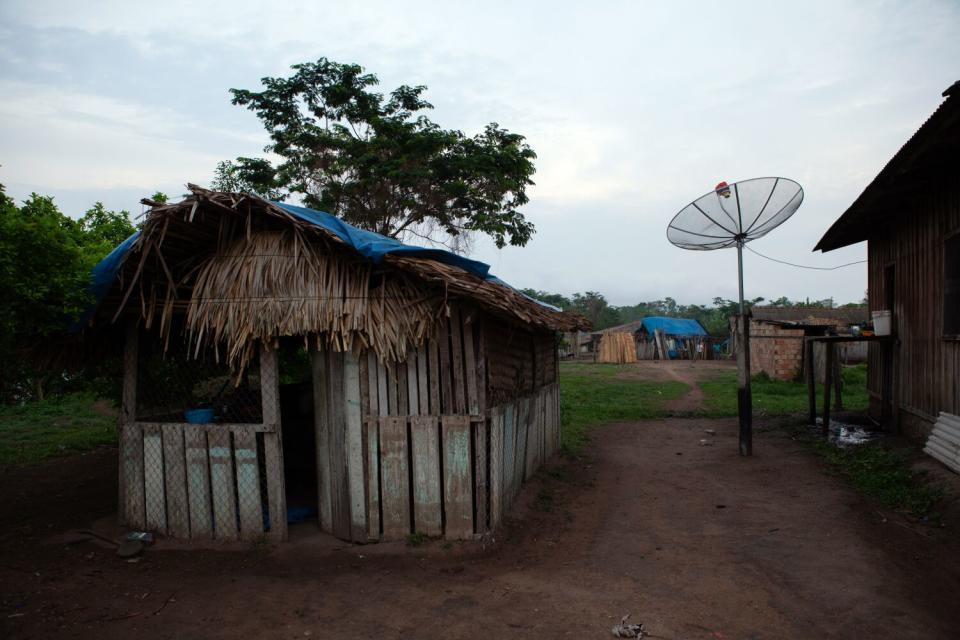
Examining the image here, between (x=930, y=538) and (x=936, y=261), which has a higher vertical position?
(x=936, y=261)

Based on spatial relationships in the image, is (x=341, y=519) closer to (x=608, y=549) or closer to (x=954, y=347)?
(x=608, y=549)

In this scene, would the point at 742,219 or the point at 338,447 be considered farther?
the point at 742,219

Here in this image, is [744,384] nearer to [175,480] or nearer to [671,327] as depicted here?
[175,480]

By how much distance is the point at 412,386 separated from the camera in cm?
596

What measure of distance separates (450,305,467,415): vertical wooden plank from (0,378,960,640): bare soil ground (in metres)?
1.33

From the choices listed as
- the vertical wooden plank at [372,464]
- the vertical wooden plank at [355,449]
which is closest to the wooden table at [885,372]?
the vertical wooden plank at [372,464]

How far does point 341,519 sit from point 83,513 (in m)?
3.48

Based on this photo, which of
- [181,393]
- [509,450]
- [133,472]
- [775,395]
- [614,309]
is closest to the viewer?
[133,472]

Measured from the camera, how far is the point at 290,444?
8.84 m

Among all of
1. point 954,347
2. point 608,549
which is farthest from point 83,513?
point 954,347

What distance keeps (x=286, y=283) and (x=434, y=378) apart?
1673mm

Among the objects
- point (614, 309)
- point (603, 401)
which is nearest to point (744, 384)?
point (603, 401)

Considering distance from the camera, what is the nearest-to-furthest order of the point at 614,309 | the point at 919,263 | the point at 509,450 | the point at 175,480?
1. the point at 175,480
2. the point at 509,450
3. the point at 919,263
4. the point at 614,309

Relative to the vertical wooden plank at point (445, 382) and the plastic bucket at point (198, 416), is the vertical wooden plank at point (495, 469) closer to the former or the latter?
the vertical wooden plank at point (445, 382)
